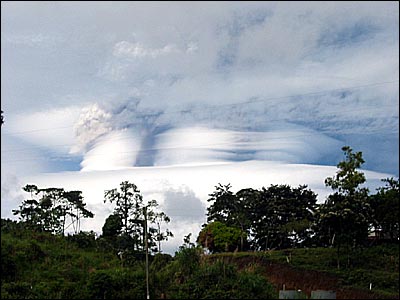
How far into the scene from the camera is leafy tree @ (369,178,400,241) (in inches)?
1271

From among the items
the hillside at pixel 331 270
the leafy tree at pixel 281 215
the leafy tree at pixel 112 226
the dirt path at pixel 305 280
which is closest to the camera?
the dirt path at pixel 305 280

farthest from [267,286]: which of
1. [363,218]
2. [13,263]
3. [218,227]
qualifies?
[218,227]

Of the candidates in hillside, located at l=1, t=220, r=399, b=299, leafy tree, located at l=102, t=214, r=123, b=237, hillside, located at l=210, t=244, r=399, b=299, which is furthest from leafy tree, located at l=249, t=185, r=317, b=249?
leafy tree, located at l=102, t=214, r=123, b=237

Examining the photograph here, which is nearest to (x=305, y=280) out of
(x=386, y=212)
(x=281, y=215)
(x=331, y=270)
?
(x=331, y=270)

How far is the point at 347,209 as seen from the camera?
2953 centimetres

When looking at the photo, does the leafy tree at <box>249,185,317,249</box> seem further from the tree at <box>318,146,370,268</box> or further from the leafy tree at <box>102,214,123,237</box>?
the leafy tree at <box>102,214,123,237</box>

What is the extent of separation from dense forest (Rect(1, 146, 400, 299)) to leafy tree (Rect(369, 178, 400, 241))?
62mm

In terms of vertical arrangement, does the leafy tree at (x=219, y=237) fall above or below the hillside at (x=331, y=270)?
above

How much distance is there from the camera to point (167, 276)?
1936 centimetres

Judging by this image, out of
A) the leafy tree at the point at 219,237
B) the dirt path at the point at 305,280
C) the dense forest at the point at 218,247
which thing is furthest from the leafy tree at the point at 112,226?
the dirt path at the point at 305,280

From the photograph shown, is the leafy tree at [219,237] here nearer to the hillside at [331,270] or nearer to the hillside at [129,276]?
the hillside at [331,270]

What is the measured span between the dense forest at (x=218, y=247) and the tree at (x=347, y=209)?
0.06 metres

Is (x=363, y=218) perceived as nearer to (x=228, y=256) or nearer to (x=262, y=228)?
(x=228, y=256)

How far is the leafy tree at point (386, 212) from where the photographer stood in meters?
32.3
